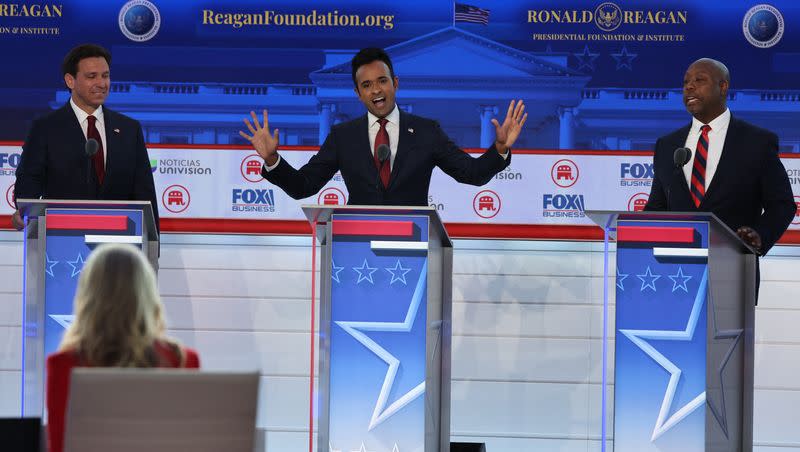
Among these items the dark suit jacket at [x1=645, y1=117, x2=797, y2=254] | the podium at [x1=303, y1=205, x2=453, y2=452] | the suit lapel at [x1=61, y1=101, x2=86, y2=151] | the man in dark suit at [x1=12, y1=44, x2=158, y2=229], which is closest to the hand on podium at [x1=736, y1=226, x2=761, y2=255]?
the dark suit jacket at [x1=645, y1=117, x2=797, y2=254]

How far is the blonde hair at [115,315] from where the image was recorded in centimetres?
190

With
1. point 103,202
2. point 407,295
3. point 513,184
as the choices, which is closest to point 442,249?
point 407,295

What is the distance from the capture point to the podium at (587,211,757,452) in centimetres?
334

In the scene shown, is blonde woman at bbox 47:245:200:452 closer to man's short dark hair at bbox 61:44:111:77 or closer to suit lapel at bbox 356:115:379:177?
suit lapel at bbox 356:115:379:177

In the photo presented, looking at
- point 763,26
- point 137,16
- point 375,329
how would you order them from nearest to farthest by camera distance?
point 375,329, point 763,26, point 137,16

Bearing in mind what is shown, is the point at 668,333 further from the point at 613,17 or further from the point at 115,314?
the point at 613,17

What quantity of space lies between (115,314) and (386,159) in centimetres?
225

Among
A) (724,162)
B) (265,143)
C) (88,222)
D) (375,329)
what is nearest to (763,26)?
(724,162)

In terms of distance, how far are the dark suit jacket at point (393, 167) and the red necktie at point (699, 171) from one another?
0.72 metres

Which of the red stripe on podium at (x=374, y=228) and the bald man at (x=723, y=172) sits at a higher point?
the bald man at (x=723, y=172)

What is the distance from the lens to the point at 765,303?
5234mm

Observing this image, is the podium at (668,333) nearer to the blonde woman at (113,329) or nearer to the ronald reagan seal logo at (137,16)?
the blonde woman at (113,329)

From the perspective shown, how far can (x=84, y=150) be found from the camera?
412cm

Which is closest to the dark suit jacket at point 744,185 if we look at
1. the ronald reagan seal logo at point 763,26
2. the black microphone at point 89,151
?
the ronald reagan seal logo at point 763,26
